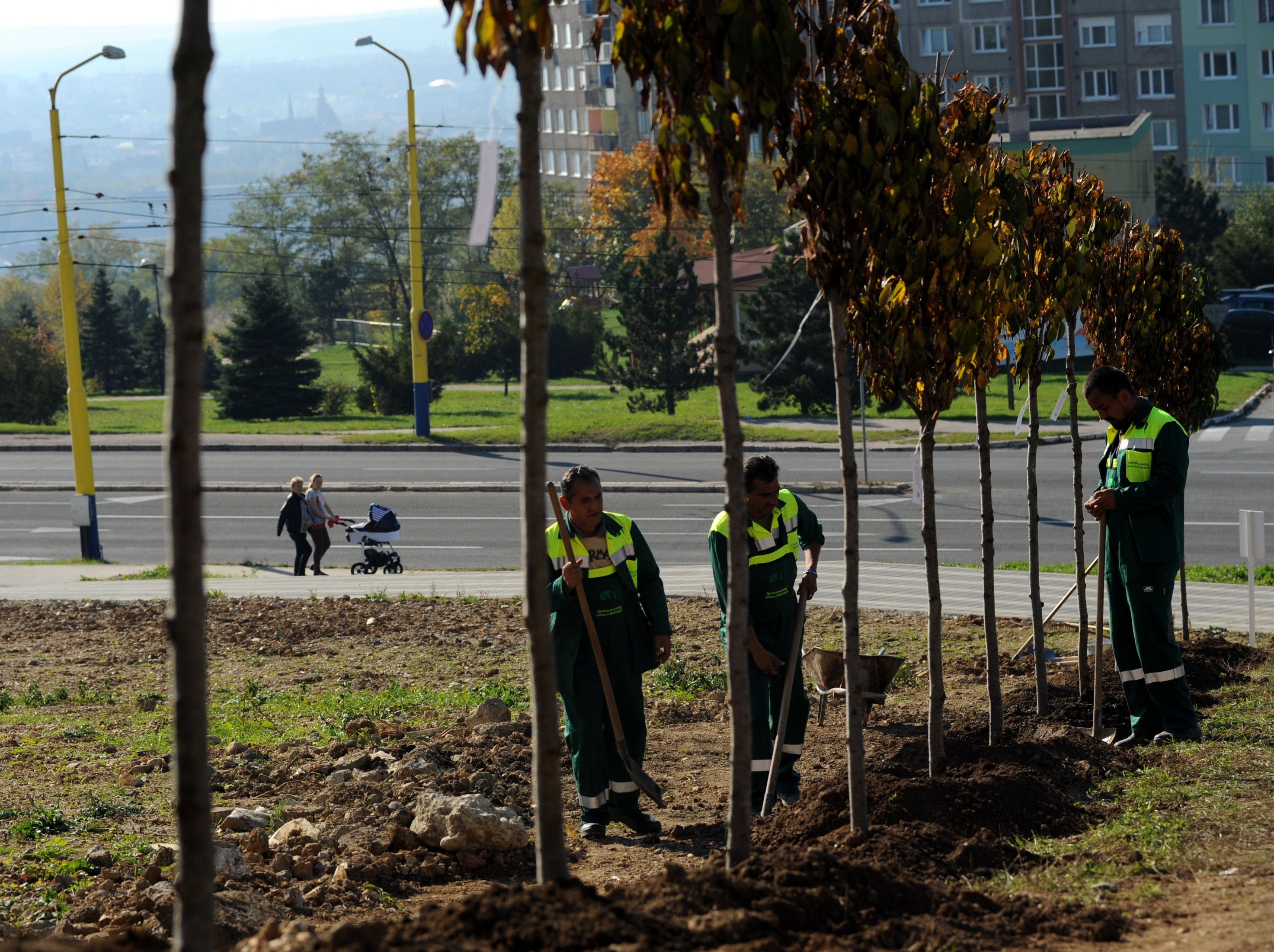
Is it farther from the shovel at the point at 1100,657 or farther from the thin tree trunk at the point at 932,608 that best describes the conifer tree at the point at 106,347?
the thin tree trunk at the point at 932,608

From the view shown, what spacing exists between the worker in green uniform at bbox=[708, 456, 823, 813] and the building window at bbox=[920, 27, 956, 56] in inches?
2777

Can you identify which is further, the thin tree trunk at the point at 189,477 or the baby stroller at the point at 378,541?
the baby stroller at the point at 378,541

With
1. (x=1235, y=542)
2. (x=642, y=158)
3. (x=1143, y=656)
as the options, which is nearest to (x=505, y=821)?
(x=1143, y=656)

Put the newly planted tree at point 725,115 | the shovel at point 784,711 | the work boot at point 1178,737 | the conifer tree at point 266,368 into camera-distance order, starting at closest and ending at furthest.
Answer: the newly planted tree at point 725,115, the shovel at point 784,711, the work boot at point 1178,737, the conifer tree at point 266,368

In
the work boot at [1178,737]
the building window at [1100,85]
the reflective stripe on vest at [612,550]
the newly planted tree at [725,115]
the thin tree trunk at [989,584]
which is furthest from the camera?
the building window at [1100,85]

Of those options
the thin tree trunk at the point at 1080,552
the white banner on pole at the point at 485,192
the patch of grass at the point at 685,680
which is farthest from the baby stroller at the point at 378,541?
the white banner on pole at the point at 485,192

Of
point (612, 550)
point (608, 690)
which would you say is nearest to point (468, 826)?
point (608, 690)

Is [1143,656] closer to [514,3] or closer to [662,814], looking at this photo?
[662,814]

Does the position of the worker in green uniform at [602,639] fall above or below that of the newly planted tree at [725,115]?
below

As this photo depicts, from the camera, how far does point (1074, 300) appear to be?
22.7ft

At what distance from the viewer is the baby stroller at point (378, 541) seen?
17938mm

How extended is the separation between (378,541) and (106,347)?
4436cm

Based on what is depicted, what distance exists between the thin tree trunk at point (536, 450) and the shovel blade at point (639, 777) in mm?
2620

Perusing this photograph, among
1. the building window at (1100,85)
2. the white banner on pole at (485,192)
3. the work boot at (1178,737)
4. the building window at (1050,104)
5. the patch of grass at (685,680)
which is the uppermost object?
the building window at (1100,85)
